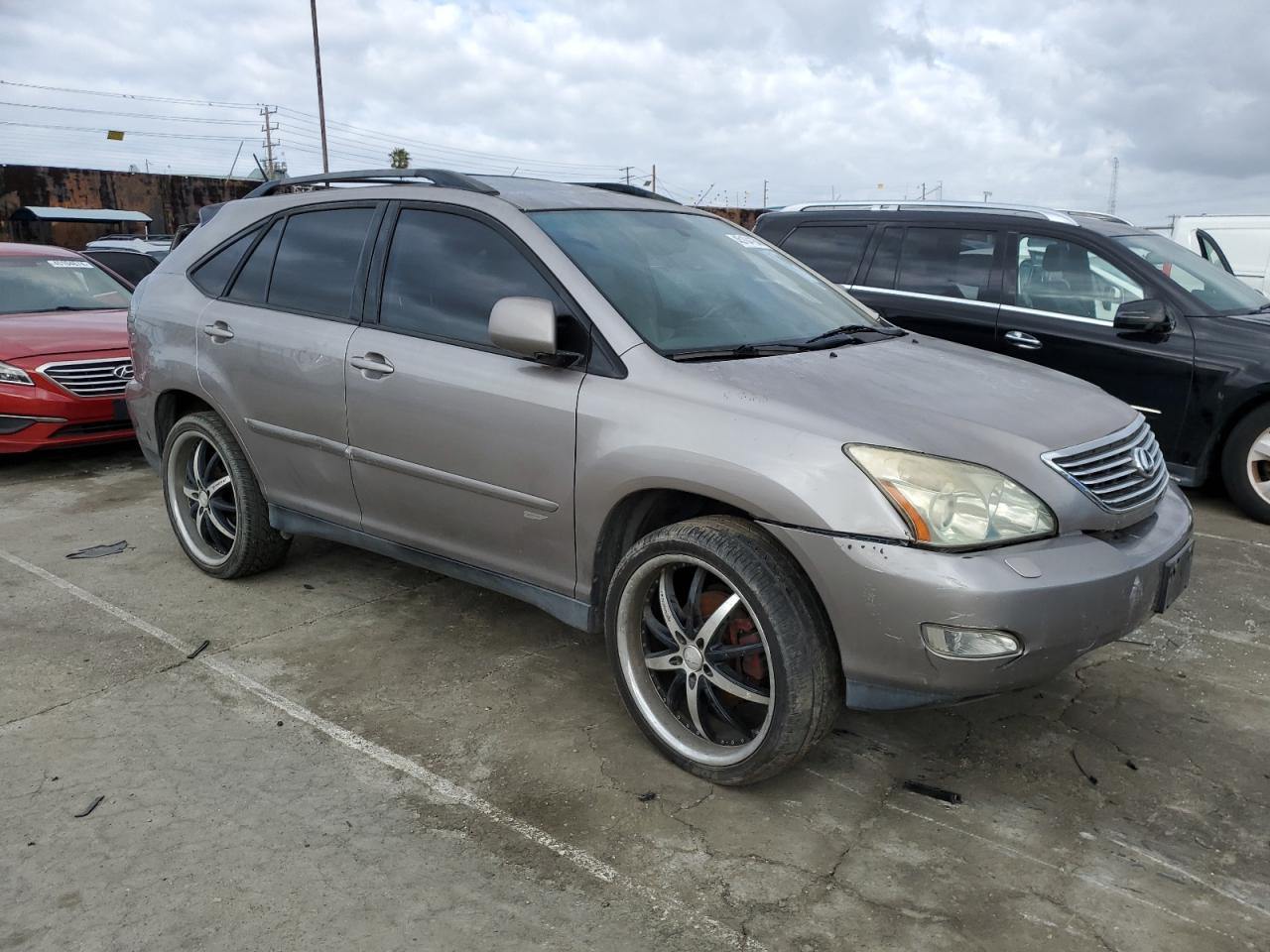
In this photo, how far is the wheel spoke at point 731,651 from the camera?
2877 millimetres

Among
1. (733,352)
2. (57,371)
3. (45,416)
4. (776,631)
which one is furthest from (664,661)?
(57,371)

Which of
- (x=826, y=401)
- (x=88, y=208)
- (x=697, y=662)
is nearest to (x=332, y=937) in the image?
(x=697, y=662)

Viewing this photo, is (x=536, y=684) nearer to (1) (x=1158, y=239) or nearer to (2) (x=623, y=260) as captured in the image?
(2) (x=623, y=260)

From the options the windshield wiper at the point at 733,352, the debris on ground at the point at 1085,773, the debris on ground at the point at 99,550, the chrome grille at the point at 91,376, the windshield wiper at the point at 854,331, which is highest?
the windshield wiper at the point at 854,331

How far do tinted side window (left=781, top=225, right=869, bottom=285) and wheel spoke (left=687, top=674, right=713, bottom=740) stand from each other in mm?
4642

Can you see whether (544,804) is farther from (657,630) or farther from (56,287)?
(56,287)

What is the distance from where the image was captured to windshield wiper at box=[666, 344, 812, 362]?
10.3 ft

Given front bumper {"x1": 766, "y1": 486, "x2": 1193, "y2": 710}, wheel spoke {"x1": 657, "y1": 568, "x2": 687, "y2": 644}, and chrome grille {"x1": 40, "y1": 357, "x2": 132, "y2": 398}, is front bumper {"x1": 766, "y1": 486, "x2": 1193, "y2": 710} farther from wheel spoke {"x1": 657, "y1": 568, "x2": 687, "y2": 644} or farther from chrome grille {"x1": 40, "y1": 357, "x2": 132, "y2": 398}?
chrome grille {"x1": 40, "y1": 357, "x2": 132, "y2": 398}

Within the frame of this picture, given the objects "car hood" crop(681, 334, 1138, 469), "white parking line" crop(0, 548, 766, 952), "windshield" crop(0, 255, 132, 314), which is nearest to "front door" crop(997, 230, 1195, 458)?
"car hood" crop(681, 334, 1138, 469)

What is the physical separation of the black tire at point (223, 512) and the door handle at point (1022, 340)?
14.5ft

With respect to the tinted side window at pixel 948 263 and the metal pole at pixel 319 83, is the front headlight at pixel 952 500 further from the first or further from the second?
the metal pole at pixel 319 83

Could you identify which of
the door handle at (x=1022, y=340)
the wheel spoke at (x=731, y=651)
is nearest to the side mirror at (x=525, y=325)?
the wheel spoke at (x=731, y=651)

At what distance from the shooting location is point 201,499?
4.77 m

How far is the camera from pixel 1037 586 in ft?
8.42
